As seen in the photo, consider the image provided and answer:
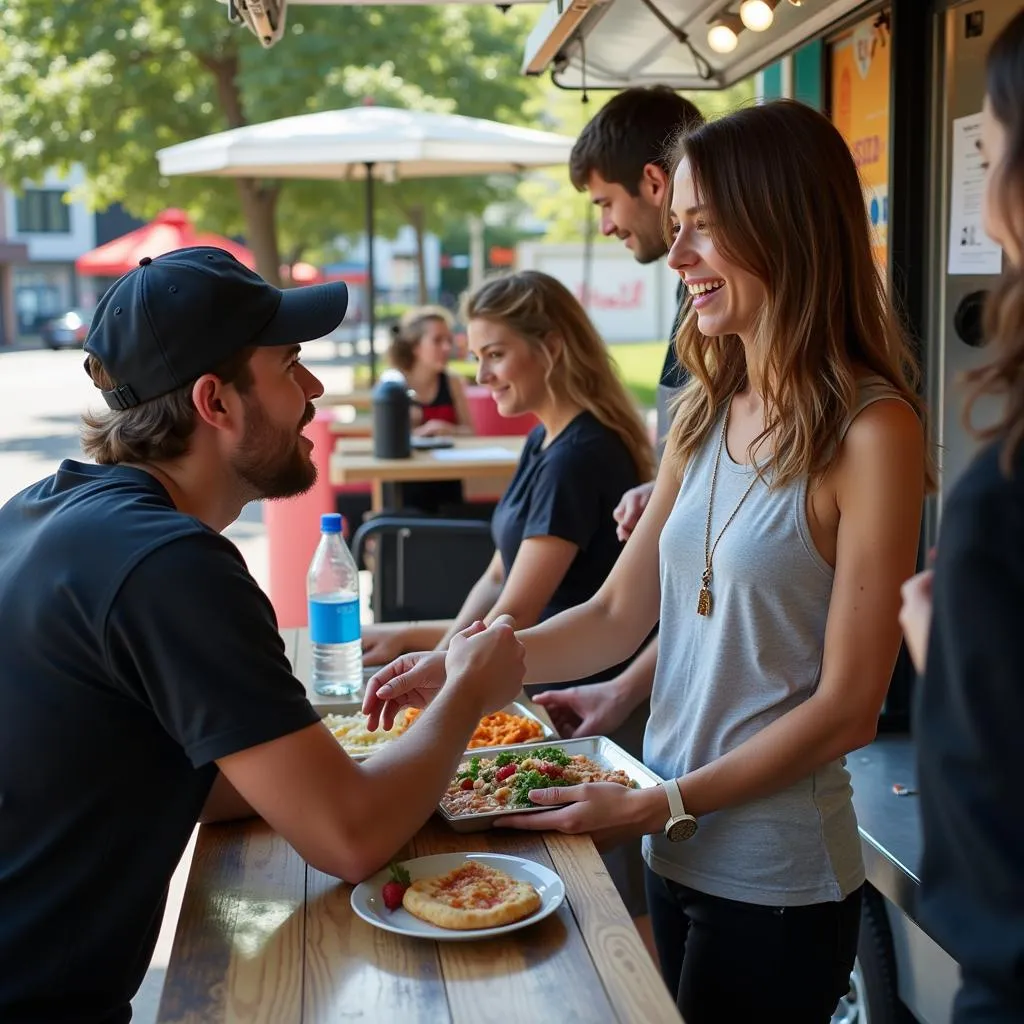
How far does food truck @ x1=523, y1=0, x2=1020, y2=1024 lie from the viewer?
11.1 feet

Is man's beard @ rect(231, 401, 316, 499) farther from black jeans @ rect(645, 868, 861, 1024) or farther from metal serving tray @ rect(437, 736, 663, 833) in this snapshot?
black jeans @ rect(645, 868, 861, 1024)

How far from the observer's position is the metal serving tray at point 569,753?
221cm

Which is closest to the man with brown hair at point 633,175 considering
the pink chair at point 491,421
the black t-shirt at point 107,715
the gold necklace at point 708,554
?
the gold necklace at point 708,554

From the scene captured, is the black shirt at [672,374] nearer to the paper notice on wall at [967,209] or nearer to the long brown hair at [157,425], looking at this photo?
the paper notice on wall at [967,209]

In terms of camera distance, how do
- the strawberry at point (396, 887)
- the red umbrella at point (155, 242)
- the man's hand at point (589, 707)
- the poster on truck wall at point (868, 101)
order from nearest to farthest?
the strawberry at point (396, 887) < the man's hand at point (589, 707) < the poster on truck wall at point (868, 101) < the red umbrella at point (155, 242)

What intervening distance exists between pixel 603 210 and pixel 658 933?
2.01m

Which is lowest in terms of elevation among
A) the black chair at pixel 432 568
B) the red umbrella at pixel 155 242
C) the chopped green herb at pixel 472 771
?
the black chair at pixel 432 568

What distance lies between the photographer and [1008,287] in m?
1.23

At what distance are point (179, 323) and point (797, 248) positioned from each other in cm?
101

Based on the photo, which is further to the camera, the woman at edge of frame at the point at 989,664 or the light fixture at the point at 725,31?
the light fixture at the point at 725,31

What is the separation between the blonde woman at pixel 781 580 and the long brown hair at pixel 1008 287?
820 mm

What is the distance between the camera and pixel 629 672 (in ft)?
10.2

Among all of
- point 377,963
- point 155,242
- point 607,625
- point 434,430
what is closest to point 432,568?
point 434,430

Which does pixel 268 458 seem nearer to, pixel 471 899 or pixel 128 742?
pixel 128 742
